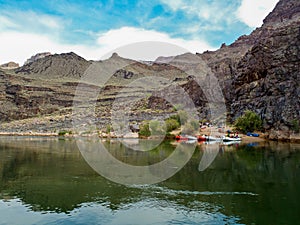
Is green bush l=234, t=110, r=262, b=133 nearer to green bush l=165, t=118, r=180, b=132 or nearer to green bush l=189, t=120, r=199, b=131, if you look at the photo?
green bush l=189, t=120, r=199, b=131

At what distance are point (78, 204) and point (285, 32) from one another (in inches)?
3847

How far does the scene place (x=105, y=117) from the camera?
15600 centimetres

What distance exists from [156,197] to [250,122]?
70.7 m

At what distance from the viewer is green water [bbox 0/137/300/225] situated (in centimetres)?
2011

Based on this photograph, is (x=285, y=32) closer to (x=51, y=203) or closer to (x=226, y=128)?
(x=226, y=128)

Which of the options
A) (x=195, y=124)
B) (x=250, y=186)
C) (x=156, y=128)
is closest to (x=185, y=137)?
(x=195, y=124)

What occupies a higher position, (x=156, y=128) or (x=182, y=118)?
(x=182, y=118)

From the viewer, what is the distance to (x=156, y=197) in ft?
82.3

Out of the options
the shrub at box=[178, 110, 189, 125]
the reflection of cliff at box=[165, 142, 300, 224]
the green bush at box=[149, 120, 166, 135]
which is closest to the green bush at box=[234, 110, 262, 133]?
the shrub at box=[178, 110, 189, 125]

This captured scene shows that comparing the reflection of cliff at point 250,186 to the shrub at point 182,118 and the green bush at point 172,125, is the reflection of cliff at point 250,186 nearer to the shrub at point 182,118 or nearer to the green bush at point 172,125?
the green bush at point 172,125

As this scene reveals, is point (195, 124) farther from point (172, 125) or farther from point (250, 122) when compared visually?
point (250, 122)

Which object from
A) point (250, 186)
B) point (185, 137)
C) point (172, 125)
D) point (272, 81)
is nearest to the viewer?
point (250, 186)

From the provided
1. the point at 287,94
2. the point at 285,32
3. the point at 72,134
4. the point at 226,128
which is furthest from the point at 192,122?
the point at 72,134

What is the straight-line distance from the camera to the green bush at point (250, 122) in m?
89.9
